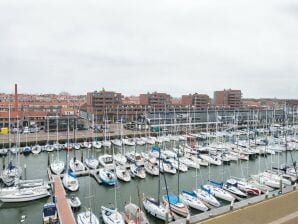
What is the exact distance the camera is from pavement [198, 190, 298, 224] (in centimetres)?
1352

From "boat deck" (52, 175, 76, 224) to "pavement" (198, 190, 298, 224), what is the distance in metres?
7.39

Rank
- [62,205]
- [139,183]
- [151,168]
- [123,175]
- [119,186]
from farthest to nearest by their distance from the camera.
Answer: [151,168], [123,175], [139,183], [119,186], [62,205]

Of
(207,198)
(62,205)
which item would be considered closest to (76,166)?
(62,205)

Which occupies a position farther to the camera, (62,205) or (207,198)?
(207,198)

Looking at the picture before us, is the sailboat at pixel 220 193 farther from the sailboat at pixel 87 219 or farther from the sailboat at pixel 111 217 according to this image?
the sailboat at pixel 87 219

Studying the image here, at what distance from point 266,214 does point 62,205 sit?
1187 centimetres

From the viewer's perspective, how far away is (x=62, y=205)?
58.1 ft

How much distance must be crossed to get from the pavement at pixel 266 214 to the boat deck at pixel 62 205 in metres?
7.39

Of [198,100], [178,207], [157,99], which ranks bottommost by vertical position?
[178,207]

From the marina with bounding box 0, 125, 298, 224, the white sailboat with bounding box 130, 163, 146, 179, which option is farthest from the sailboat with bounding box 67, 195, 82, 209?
the white sailboat with bounding box 130, 163, 146, 179

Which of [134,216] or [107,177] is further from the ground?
[107,177]

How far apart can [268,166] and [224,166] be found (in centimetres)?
502

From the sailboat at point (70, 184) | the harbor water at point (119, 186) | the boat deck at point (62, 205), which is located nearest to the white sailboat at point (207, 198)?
the harbor water at point (119, 186)

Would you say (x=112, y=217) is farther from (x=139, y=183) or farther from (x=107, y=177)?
(x=139, y=183)
